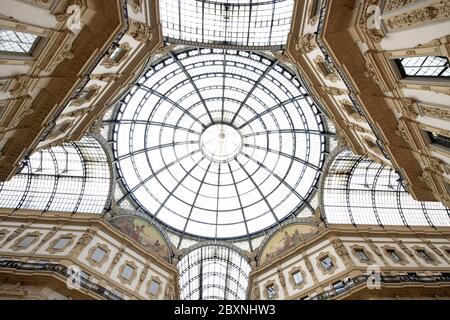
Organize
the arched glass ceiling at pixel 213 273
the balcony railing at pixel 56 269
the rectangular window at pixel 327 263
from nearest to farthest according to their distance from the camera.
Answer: the balcony railing at pixel 56 269
the rectangular window at pixel 327 263
the arched glass ceiling at pixel 213 273

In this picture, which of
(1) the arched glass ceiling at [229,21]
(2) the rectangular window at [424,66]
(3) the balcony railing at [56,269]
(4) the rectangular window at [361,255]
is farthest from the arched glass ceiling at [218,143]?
(2) the rectangular window at [424,66]

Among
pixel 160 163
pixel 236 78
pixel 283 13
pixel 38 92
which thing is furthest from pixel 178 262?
pixel 283 13

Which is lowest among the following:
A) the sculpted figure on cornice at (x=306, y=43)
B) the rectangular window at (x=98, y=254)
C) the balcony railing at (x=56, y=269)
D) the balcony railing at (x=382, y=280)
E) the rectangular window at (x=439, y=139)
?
the balcony railing at (x=382, y=280)

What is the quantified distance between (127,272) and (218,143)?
711 inches

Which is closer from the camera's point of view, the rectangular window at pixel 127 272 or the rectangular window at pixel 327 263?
the rectangular window at pixel 327 263

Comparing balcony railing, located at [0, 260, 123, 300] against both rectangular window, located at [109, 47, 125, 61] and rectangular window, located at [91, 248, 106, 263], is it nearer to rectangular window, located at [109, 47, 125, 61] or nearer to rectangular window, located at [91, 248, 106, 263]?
rectangular window, located at [91, 248, 106, 263]

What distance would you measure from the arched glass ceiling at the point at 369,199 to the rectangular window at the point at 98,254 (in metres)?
21.6

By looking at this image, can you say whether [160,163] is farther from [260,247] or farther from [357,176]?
[357,176]

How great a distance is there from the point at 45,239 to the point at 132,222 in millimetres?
8282

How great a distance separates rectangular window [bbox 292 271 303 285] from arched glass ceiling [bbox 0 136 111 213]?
63.0 ft

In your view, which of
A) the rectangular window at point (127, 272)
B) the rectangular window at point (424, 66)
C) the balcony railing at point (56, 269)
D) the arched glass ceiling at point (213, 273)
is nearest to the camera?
the rectangular window at point (424, 66)

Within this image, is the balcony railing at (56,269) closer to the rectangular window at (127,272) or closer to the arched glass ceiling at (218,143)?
the rectangular window at (127,272)

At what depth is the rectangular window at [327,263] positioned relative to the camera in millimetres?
24772

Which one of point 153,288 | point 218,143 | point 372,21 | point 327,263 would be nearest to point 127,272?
point 153,288
